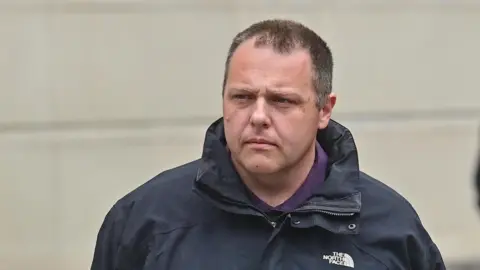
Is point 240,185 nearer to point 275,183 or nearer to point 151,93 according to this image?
point 275,183

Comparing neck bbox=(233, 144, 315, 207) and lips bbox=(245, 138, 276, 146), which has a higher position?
lips bbox=(245, 138, 276, 146)

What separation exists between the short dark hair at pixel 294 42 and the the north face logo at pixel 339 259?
466 millimetres

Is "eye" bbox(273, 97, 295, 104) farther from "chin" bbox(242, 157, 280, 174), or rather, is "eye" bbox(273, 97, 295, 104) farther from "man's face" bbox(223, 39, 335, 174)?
"chin" bbox(242, 157, 280, 174)

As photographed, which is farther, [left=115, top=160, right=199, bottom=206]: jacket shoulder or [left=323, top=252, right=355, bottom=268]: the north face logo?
[left=115, top=160, right=199, bottom=206]: jacket shoulder

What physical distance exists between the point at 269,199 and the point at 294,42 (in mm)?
492

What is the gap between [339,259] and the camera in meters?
2.39

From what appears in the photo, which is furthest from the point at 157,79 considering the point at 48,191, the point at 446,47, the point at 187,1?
the point at 446,47

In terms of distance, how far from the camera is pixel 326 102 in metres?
2.55

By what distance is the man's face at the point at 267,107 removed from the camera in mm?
2338

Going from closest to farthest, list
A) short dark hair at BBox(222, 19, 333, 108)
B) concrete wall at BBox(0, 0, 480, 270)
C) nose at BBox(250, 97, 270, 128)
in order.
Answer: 1. nose at BBox(250, 97, 270, 128)
2. short dark hair at BBox(222, 19, 333, 108)
3. concrete wall at BBox(0, 0, 480, 270)

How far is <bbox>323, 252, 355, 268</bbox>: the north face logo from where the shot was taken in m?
2.39

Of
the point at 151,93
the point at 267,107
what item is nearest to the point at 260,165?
the point at 267,107

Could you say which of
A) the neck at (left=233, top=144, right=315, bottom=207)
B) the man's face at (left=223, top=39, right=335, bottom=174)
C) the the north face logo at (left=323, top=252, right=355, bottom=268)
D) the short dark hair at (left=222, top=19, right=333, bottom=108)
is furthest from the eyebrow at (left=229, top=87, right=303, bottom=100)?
the the north face logo at (left=323, top=252, right=355, bottom=268)

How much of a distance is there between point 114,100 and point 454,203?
2060 millimetres
